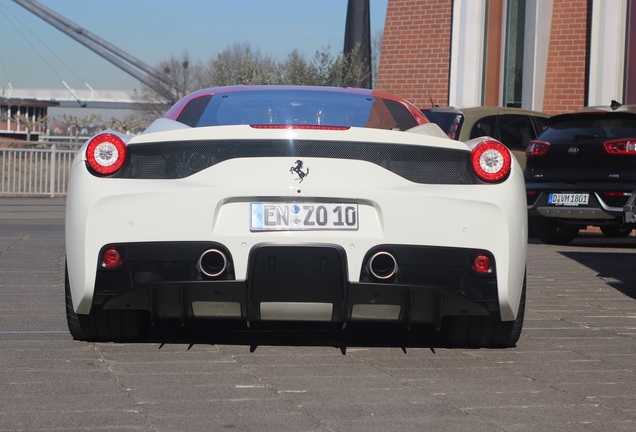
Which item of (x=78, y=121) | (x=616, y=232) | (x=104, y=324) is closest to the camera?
(x=104, y=324)

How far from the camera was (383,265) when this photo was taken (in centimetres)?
501

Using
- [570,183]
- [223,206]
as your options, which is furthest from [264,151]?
[570,183]

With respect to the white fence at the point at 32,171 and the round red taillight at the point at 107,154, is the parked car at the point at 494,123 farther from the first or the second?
the white fence at the point at 32,171

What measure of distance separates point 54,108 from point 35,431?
161 meters

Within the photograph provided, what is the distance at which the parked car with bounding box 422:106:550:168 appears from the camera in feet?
47.2

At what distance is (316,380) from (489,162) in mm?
1264

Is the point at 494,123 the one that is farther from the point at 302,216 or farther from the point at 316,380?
the point at 316,380

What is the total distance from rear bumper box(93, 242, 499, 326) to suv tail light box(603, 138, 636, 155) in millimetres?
8375

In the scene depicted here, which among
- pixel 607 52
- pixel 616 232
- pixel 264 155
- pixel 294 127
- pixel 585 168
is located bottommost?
pixel 616 232

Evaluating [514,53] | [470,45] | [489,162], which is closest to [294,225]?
[489,162]

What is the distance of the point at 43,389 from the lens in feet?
14.6

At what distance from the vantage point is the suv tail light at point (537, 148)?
45.2 feet

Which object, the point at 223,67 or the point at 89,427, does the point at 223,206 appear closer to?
the point at 89,427

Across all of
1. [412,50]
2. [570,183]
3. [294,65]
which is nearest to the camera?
[570,183]
